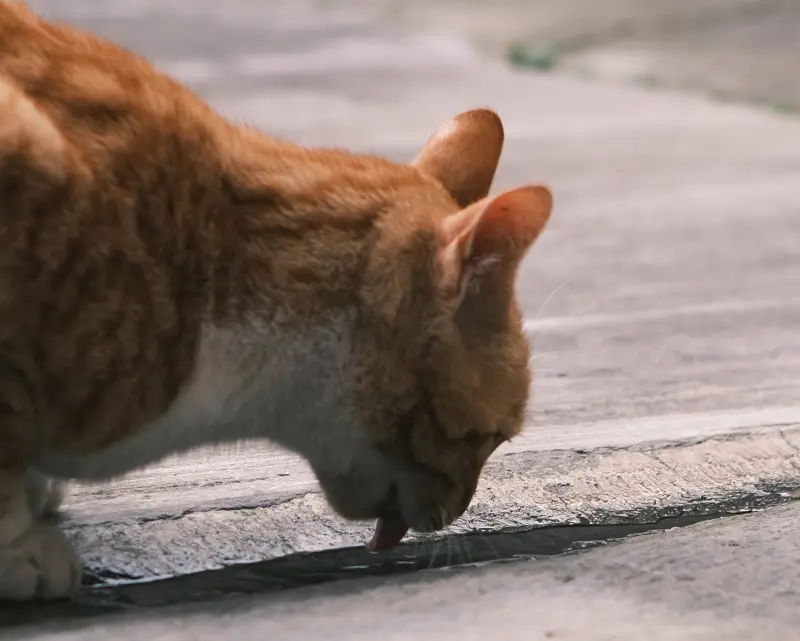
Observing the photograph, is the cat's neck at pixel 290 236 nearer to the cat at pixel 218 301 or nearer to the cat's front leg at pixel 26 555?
the cat at pixel 218 301

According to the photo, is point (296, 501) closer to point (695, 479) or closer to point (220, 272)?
point (220, 272)

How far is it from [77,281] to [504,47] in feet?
14.6

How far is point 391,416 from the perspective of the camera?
4.06 feet

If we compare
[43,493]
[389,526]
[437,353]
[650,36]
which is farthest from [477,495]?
[650,36]

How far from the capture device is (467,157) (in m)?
1.39

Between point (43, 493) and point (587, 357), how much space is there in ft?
3.19

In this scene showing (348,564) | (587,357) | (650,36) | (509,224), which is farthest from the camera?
(650,36)

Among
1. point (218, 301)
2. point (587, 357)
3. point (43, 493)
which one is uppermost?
point (218, 301)

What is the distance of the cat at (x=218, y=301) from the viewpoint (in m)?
1.11

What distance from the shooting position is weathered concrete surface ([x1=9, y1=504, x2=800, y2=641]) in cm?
109

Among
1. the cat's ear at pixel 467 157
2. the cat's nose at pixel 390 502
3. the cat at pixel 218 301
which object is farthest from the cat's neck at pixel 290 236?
the cat's nose at pixel 390 502

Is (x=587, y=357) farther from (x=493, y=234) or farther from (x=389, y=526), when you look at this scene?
(x=493, y=234)

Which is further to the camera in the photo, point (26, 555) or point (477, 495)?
point (477, 495)

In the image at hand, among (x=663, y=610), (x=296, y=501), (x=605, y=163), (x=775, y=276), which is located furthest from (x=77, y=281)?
(x=605, y=163)
